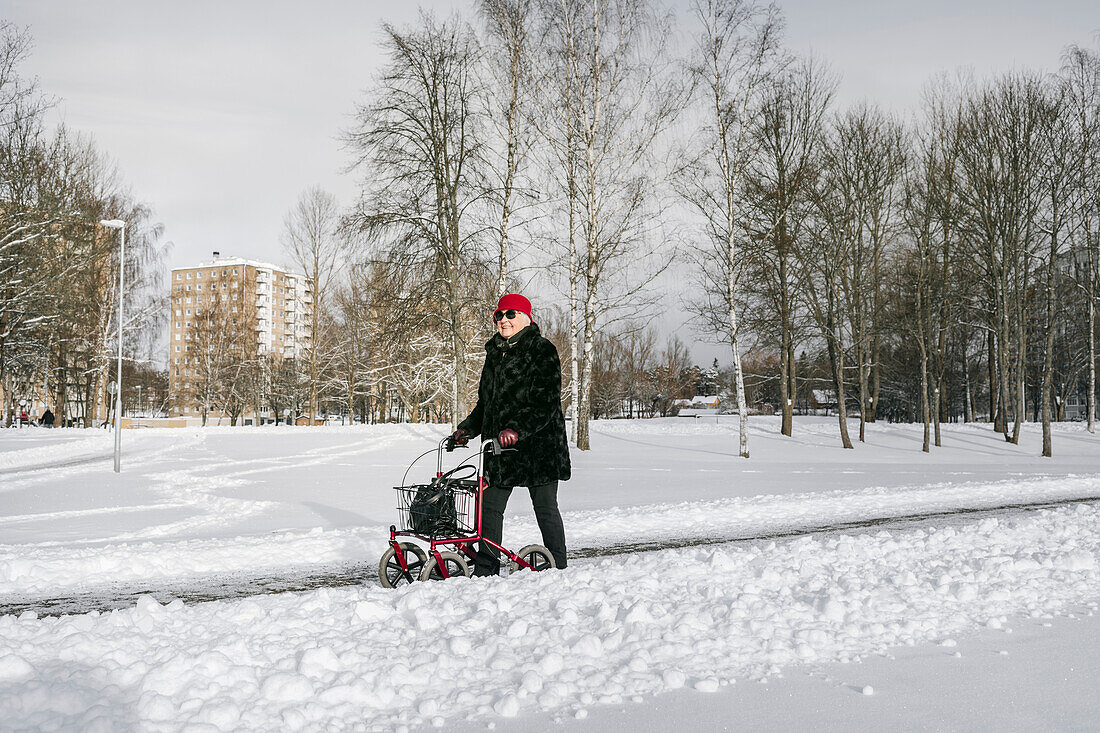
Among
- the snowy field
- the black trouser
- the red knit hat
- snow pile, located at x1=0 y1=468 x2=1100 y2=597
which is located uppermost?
the red knit hat

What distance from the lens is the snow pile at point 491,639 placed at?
349 centimetres

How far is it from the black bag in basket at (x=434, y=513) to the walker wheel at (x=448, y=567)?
175mm

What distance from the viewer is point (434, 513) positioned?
5.88 m

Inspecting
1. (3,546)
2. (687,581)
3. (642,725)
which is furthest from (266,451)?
(642,725)

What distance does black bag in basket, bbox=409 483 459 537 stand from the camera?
588 cm

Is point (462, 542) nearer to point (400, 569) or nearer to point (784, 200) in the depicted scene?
point (400, 569)

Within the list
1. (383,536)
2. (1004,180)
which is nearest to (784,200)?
(1004,180)

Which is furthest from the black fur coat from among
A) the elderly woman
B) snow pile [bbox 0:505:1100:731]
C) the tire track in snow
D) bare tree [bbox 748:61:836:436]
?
bare tree [bbox 748:61:836:436]

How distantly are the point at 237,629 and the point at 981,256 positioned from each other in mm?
32196

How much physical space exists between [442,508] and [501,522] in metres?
0.46

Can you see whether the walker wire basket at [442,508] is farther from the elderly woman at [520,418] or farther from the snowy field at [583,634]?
the snowy field at [583,634]

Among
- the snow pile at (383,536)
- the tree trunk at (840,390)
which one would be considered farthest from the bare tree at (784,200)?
the snow pile at (383,536)

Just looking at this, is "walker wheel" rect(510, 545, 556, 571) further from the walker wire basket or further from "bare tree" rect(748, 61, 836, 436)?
"bare tree" rect(748, 61, 836, 436)

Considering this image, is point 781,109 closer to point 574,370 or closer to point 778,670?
point 574,370
